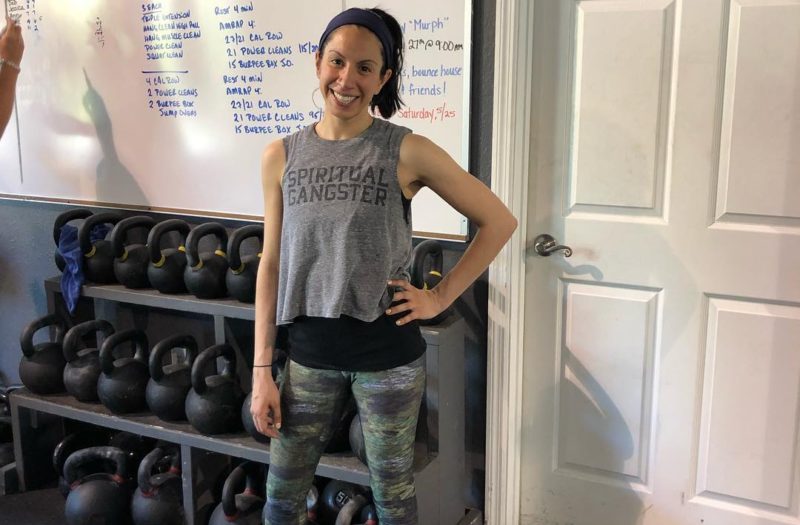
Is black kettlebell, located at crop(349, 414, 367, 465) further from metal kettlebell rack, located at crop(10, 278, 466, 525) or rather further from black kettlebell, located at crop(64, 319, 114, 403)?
black kettlebell, located at crop(64, 319, 114, 403)

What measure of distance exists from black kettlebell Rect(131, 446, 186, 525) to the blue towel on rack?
0.58m

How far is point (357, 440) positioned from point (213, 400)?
461 mm

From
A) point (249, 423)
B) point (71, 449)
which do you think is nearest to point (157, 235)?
point (249, 423)

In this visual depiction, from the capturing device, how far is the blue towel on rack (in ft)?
7.70

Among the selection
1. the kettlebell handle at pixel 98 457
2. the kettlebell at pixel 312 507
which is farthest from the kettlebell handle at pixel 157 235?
the kettlebell at pixel 312 507

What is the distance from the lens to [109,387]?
86.7 inches

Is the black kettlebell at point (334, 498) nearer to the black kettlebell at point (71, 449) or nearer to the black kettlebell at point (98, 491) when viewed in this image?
the black kettlebell at point (98, 491)

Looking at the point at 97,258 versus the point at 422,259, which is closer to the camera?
the point at 422,259

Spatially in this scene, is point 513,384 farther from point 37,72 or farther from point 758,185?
point 37,72

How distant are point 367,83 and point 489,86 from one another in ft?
2.41

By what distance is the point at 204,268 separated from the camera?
215 centimetres

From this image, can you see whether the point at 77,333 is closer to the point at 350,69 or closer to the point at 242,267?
the point at 242,267

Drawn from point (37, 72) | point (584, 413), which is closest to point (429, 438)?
point (584, 413)

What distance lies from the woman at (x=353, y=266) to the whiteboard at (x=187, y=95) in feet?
2.02
